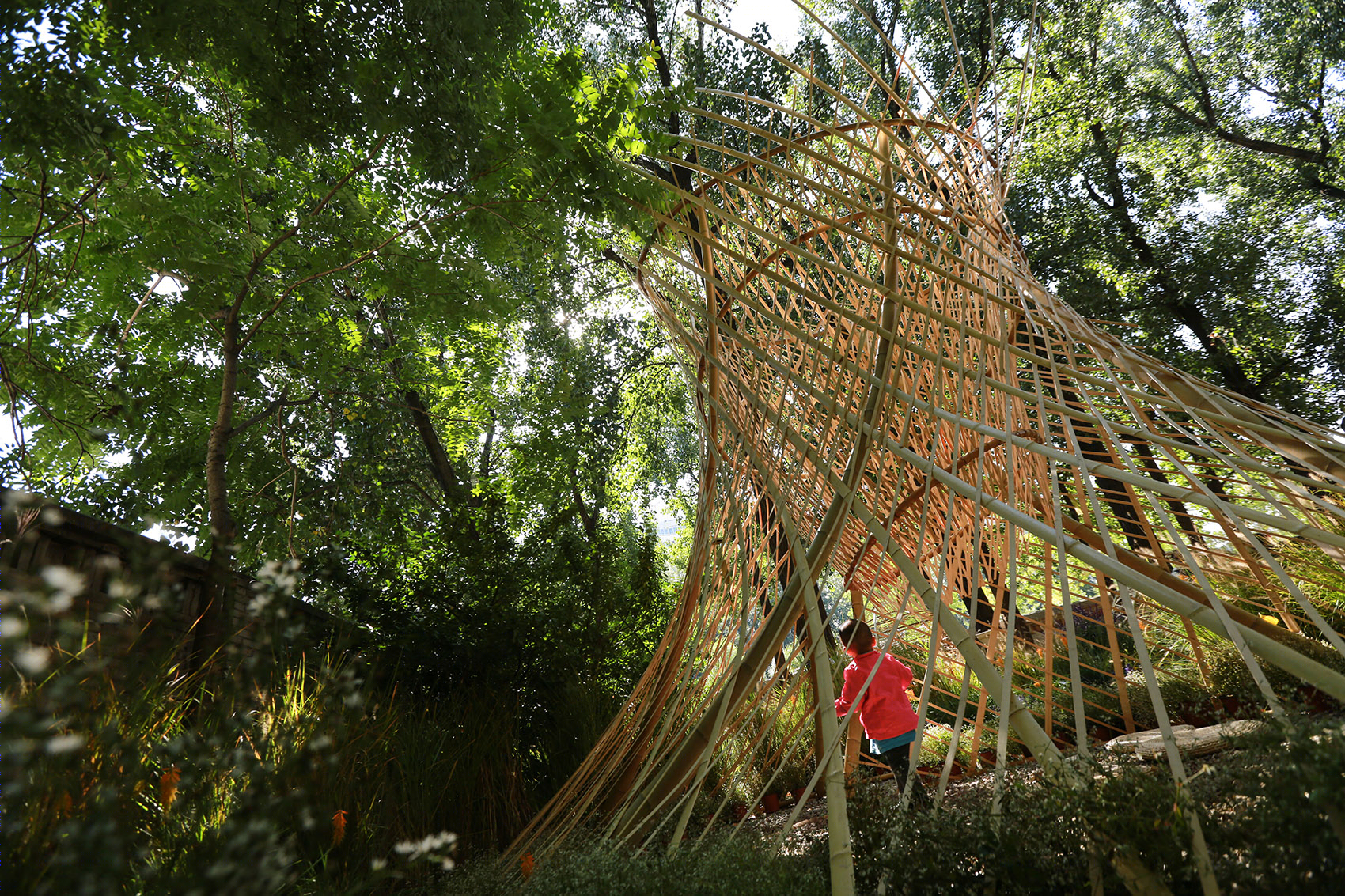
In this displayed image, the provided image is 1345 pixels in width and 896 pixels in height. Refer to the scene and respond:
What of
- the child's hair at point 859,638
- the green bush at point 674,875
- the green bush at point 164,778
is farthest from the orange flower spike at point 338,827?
the child's hair at point 859,638

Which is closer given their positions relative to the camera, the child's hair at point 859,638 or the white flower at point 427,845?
the white flower at point 427,845

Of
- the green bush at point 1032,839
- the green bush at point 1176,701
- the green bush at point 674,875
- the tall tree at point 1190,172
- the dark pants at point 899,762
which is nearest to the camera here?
the green bush at point 1032,839

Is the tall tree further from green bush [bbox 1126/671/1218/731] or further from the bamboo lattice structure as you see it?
the bamboo lattice structure

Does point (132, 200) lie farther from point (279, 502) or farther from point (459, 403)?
point (459, 403)

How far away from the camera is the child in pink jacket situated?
3.35 meters

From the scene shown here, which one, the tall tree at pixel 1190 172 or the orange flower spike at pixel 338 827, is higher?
the tall tree at pixel 1190 172

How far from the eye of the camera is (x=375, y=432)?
8.31 metres

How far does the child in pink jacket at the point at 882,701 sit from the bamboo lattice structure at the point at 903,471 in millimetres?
189

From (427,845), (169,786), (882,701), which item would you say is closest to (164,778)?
(169,786)

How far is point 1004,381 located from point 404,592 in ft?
12.1

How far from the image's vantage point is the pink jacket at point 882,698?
335cm

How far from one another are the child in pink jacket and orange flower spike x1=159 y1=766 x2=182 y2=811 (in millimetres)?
2659

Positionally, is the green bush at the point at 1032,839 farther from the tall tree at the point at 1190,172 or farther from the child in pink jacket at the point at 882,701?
the tall tree at the point at 1190,172

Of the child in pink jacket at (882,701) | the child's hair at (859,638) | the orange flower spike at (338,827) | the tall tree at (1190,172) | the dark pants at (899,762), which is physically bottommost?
the orange flower spike at (338,827)
